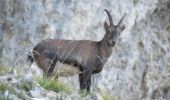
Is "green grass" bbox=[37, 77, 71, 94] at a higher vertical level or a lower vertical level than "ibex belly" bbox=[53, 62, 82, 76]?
higher

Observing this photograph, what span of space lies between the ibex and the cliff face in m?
2.10

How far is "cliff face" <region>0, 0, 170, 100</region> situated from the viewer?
17.0 metres

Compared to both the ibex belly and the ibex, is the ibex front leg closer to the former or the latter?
the ibex

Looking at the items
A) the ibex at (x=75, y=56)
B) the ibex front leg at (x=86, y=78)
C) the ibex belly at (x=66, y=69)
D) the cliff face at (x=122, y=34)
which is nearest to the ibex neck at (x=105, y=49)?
the ibex at (x=75, y=56)

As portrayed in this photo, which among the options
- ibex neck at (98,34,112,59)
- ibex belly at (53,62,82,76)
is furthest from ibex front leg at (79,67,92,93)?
ibex neck at (98,34,112,59)

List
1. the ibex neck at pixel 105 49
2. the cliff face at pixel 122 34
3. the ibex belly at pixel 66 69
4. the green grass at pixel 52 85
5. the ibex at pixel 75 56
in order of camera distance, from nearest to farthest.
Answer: the green grass at pixel 52 85, the ibex belly at pixel 66 69, the ibex at pixel 75 56, the ibex neck at pixel 105 49, the cliff face at pixel 122 34

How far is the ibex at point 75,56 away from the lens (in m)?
13.2

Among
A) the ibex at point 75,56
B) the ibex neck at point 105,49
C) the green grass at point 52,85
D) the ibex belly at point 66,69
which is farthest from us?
the ibex neck at point 105,49

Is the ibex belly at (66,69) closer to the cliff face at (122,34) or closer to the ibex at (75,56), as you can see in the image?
the ibex at (75,56)

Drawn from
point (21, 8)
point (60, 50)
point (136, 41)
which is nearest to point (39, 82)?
point (60, 50)

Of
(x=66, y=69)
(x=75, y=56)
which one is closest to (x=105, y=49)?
(x=75, y=56)

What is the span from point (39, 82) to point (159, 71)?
10.0 metres

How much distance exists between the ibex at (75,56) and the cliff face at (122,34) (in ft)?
6.90

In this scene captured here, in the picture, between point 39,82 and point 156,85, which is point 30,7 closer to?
point 156,85
